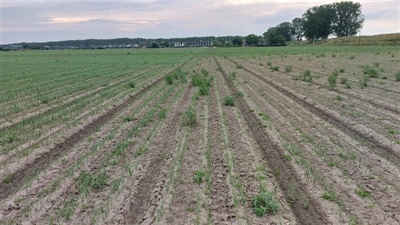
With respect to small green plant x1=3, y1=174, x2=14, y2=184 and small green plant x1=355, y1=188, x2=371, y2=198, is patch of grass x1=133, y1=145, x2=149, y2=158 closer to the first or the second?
small green plant x1=3, y1=174, x2=14, y2=184

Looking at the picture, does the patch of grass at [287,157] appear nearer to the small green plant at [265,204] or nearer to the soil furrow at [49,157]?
the small green plant at [265,204]

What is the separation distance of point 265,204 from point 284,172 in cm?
169

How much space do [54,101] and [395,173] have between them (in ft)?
46.8

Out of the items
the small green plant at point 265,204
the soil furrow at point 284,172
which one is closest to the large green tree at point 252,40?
the soil furrow at point 284,172

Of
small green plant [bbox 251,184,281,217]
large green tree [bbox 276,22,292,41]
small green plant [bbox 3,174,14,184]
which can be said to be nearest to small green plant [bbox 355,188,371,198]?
small green plant [bbox 251,184,281,217]

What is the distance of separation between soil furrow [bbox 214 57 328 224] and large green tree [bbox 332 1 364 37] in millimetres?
130427

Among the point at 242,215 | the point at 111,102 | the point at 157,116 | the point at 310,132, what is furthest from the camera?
the point at 111,102

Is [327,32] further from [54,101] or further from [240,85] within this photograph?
[54,101]

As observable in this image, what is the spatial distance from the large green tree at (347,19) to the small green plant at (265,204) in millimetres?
135859

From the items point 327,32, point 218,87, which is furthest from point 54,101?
point 327,32

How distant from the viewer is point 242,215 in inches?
215

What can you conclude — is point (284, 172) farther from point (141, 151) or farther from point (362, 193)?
point (141, 151)

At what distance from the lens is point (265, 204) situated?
226 inches

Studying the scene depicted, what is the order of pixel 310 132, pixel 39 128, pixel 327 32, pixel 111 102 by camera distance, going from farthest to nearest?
pixel 327 32 < pixel 111 102 < pixel 39 128 < pixel 310 132
